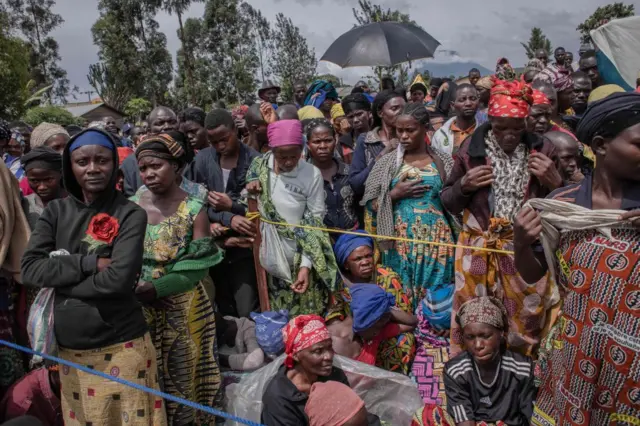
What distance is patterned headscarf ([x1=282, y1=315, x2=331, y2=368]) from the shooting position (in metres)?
3.06

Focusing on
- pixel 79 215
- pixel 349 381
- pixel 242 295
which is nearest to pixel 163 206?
pixel 79 215

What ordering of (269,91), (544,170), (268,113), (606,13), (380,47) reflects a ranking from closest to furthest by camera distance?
1. (544,170)
2. (268,113)
3. (380,47)
4. (269,91)
5. (606,13)

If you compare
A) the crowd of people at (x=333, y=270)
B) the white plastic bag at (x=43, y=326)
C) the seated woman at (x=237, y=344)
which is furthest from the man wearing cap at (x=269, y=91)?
the white plastic bag at (x=43, y=326)

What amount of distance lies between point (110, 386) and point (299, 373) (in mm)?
1034

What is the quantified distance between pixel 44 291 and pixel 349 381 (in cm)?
198

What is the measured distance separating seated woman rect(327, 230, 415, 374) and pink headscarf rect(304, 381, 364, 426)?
46.8 inches

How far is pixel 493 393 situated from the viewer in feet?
10.4

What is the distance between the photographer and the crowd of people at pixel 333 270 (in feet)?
6.66

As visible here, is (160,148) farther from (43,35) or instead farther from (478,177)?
(43,35)

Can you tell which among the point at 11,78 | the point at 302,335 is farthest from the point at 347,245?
the point at 11,78

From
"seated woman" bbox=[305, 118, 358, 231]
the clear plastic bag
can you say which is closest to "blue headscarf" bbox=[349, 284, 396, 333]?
the clear plastic bag

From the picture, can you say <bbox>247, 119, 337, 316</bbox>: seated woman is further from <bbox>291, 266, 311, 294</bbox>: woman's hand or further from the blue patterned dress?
the blue patterned dress

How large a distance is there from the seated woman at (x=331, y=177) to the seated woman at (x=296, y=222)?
0.58m

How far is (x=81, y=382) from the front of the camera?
2674mm
